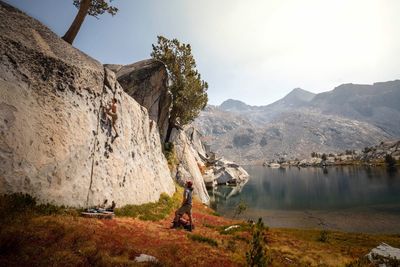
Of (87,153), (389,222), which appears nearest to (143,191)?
(87,153)

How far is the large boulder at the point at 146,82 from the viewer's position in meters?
42.2

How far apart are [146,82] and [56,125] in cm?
2719

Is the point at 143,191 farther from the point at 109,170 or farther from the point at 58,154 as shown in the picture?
the point at 58,154

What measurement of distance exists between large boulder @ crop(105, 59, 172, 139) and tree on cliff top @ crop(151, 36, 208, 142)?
7.50 meters

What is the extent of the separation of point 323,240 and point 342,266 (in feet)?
39.8

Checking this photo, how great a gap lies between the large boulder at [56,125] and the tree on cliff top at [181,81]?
1180 inches

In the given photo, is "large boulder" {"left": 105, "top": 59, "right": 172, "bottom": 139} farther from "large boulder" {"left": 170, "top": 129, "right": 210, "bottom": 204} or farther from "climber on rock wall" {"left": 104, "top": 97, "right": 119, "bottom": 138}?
"climber on rock wall" {"left": 104, "top": 97, "right": 119, "bottom": 138}

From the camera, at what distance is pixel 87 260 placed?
30.2ft

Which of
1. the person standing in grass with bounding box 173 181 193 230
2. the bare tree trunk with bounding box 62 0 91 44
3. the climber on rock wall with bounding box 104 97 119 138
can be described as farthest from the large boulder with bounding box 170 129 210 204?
the bare tree trunk with bounding box 62 0 91 44

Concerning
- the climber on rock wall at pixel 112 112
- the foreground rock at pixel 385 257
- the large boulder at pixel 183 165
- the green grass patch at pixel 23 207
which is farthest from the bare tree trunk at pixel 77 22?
the foreground rock at pixel 385 257

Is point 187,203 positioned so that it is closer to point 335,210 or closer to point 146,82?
point 146,82

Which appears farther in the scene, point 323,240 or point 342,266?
point 323,240

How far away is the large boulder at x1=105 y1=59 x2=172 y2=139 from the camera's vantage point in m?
42.2

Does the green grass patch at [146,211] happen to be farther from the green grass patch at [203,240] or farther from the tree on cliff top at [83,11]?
the tree on cliff top at [83,11]
